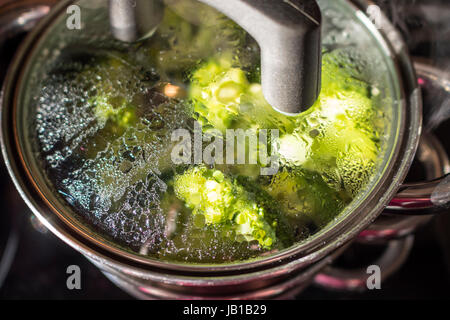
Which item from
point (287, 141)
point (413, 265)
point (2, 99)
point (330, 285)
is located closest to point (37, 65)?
point (2, 99)

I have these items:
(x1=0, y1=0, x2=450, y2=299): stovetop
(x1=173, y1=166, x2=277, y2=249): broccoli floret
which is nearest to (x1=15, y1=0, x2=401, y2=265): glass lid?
(x1=173, y1=166, x2=277, y2=249): broccoli floret

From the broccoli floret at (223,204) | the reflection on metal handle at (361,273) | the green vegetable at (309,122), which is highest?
the green vegetable at (309,122)

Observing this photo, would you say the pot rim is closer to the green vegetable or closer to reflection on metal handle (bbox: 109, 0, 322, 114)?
the green vegetable

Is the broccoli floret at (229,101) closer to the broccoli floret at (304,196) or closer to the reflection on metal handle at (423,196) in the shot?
the broccoli floret at (304,196)

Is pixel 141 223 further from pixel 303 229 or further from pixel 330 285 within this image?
pixel 330 285

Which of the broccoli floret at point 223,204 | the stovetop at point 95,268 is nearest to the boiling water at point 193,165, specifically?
the broccoli floret at point 223,204

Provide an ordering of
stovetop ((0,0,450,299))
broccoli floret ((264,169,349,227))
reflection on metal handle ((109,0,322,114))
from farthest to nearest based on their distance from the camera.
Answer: stovetop ((0,0,450,299)), broccoli floret ((264,169,349,227)), reflection on metal handle ((109,0,322,114))
